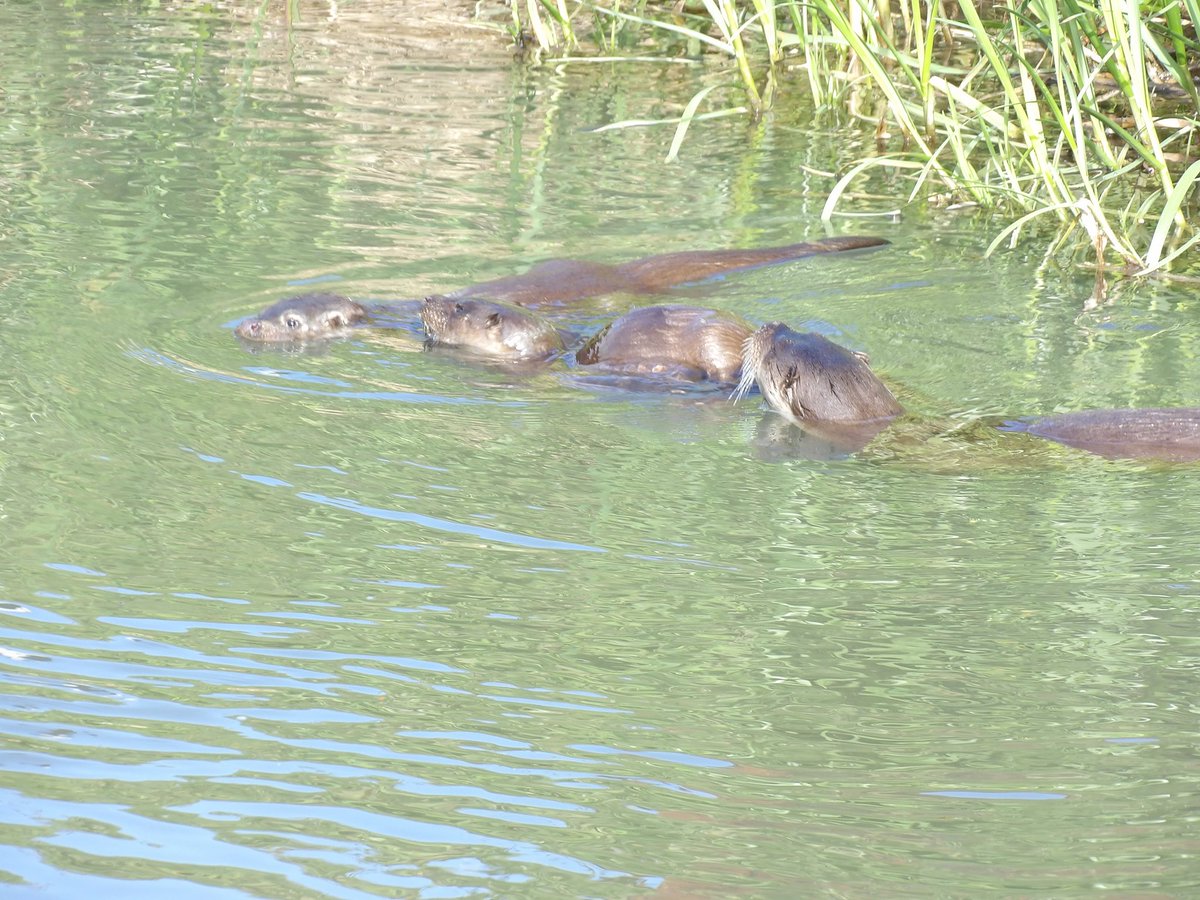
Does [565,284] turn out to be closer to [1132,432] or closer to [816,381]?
[816,381]

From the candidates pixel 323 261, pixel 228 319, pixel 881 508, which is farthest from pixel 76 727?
pixel 323 261

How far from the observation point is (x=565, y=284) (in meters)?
5.43

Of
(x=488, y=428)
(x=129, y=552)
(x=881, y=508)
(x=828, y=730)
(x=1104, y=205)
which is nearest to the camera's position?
(x=828, y=730)

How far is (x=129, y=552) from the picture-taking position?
304 centimetres

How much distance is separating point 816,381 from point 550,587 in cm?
166

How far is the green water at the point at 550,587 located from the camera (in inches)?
79.7

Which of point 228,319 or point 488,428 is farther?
point 228,319

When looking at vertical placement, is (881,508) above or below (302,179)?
below

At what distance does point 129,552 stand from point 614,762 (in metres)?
1.22

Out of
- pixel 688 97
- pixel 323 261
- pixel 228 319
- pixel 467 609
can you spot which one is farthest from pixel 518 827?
pixel 688 97

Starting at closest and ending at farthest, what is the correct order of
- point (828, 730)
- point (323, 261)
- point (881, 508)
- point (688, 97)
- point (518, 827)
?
point (518, 827) < point (828, 730) < point (881, 508) < point (323, 261) < point (688, 97)

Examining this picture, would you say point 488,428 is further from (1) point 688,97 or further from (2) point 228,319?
(1) point 688,97

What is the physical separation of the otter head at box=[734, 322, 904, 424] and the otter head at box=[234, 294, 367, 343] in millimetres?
1280

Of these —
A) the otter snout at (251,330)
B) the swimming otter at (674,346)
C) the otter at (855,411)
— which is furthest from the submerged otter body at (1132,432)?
the otter snout at (251,330)
